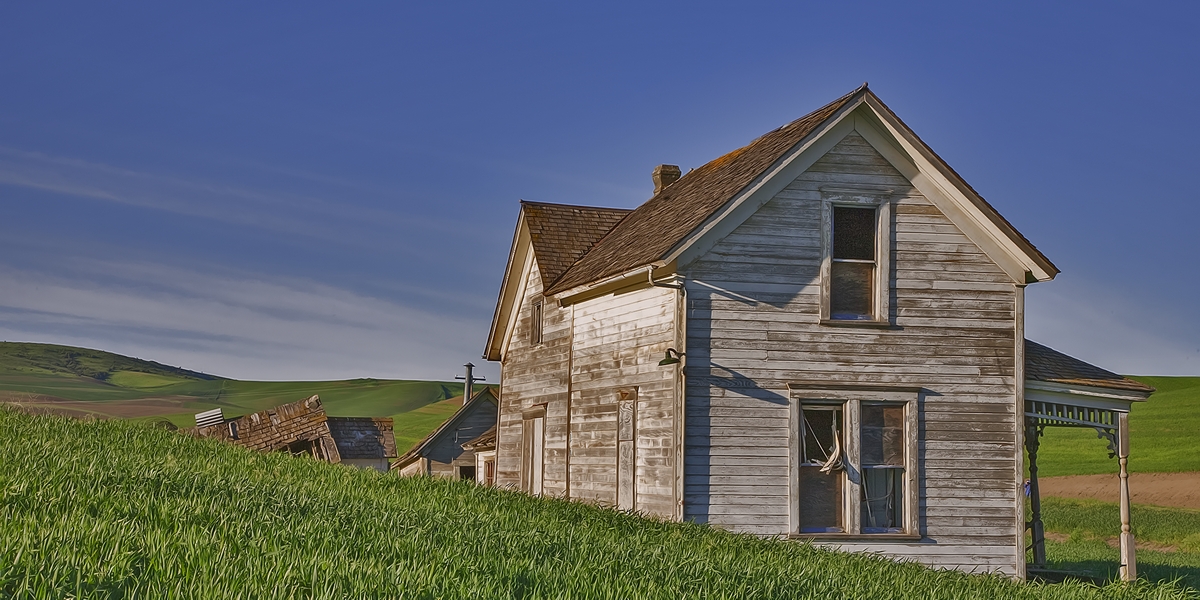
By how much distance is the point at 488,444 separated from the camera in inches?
1215

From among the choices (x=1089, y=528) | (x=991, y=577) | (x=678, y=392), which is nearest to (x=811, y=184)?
(x=678, y=392)

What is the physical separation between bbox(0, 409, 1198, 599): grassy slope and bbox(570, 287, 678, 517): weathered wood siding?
217 cm

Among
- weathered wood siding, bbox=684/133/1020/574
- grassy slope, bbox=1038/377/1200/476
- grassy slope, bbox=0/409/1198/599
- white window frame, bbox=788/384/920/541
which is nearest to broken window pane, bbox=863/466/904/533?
white window frame, bbox=788/384/920/541

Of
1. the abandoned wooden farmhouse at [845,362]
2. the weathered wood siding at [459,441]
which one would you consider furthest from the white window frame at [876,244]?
the weathered wood siding at [459,441]

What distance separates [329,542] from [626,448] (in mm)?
9797

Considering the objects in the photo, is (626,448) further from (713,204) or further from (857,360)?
(713,204)

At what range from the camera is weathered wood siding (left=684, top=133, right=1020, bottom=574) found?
54.2ft

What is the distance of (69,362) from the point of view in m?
152

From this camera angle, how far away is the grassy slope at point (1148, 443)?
6109cm

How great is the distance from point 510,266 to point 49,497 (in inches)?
652

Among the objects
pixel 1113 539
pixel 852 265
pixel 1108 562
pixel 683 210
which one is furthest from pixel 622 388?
pixel 1113 539

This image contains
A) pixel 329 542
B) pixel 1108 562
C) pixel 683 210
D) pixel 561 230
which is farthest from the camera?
pixel 1108 562

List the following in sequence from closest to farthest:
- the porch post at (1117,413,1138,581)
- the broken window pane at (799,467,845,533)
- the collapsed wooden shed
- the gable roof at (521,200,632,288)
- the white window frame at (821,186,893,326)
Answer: the broken window pane at (799,467,845,533), the white window frame at (821,186,893,326), the porch post at (1117,413,1138,581), the gable roof at (521,200,632,288), the collapsed wooden shed

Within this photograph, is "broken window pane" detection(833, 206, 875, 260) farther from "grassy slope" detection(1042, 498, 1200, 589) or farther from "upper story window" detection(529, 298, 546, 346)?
"grassy slope" detection(1042, 498, 1200, 589)
